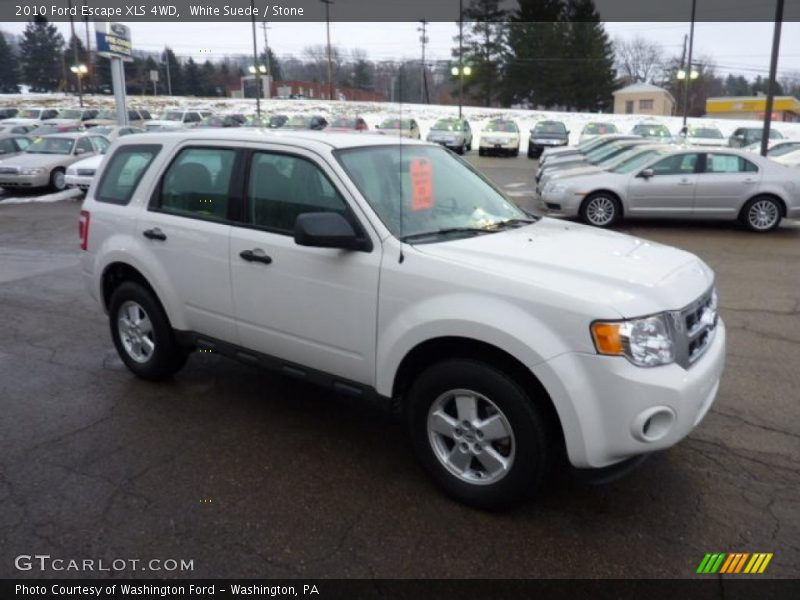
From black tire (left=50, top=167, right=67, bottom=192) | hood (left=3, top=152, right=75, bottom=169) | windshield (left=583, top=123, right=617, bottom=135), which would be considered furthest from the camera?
windshield (left=583, top=123, right=617, bottom=135)

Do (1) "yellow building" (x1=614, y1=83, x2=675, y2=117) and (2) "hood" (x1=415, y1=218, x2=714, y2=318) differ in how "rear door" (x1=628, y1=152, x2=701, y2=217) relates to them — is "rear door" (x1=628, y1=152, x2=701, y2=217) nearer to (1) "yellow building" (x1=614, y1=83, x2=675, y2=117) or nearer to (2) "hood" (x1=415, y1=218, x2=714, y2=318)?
(2) "hood" (x1=415, y1=218, x2=714, y2=318)

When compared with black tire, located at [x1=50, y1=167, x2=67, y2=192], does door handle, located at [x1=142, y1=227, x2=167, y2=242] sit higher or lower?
higher

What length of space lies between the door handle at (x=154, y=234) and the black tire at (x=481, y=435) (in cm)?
215

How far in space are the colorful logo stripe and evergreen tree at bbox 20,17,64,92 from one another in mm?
100490

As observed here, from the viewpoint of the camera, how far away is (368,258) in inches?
134

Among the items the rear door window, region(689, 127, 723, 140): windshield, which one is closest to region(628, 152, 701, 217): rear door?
the rear door window

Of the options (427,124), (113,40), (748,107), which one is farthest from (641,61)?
(113,40)

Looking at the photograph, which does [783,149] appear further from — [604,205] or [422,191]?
[422,191]

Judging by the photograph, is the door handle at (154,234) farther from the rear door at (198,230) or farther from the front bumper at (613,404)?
the front bumper at (613,404)

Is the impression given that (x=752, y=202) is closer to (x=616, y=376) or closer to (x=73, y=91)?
(x=616, y=376)

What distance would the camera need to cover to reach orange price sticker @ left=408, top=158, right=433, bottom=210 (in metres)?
3.78

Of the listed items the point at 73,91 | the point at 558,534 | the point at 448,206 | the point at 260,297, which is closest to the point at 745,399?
the point at 558,534

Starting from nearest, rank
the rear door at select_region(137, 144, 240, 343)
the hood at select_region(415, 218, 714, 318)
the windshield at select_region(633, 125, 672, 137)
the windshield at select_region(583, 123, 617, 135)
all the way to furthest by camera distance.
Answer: the hood at select_region(415, 218, 714, 318) < the rear door at select_region(137, 144, 240, 343) < the windshield at select_region(633, 125, 672, 137) < the windshield at select_region(583, 123, 617, 135)

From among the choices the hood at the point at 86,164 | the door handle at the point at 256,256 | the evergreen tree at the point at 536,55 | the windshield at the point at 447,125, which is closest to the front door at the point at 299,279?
the door handle at the point at 256,256
